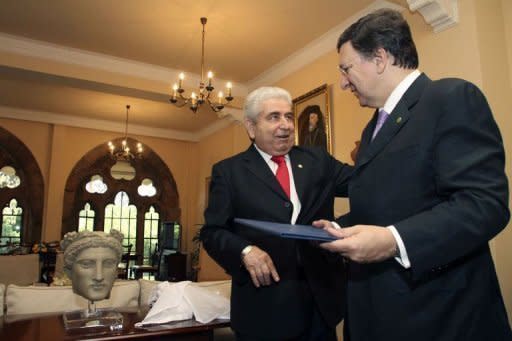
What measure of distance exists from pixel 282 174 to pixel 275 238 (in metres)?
0.31

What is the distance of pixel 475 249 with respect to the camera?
1.09 m

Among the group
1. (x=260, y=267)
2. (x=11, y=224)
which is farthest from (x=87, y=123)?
(x=260, y=267)

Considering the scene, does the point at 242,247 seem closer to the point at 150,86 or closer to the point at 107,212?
the point at 150,86

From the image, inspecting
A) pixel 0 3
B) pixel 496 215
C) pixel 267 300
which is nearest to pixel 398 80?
pixel 496 215

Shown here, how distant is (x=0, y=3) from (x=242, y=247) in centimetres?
467

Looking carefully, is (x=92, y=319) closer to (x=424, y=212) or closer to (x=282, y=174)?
(x=282, y=174)

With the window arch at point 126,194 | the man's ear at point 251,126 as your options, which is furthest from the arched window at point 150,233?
the man's ear at point 251,126

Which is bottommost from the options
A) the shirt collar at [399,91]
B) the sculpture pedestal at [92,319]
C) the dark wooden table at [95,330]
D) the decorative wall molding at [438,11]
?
the dark wooden table at [95,330]

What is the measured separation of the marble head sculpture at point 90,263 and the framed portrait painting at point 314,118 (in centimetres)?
339

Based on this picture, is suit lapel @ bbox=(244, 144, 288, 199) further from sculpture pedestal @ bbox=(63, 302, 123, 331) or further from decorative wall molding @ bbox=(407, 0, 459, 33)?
decorative wall molding @ bbox=(407, 0, 459, 33)

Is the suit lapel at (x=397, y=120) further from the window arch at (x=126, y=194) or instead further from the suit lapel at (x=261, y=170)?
the window arch at (x=126, y=194)

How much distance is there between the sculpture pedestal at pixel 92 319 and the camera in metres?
1.88

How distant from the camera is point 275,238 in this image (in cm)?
175

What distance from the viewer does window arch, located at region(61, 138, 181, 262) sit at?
9281 millimetres
